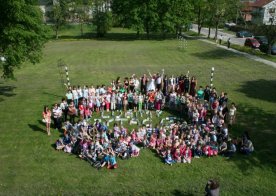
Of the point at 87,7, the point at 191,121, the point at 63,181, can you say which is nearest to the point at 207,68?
the point at 191,121

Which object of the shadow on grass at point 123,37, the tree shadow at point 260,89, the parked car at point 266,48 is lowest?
the tree shadow at point 260,89

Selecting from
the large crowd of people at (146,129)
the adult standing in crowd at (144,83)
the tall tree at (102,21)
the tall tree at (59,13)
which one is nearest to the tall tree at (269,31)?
the large crowd of people at (146,129)

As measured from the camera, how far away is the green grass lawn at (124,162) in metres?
14.2

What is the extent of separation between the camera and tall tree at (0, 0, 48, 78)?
2239cm

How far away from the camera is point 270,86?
2838cm

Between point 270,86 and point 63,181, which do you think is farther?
point 270,86

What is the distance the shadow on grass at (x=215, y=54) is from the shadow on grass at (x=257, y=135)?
1955 centimetres

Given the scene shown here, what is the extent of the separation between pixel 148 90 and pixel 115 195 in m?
11.8

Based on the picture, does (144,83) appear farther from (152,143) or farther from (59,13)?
(59,13)

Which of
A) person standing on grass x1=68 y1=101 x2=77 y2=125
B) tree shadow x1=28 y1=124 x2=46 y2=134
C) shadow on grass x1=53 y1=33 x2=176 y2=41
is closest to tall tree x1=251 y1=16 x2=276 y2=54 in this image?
shadow on grass x1=53 y1=33 x2=176 y2=41

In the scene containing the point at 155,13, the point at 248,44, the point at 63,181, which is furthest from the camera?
the point at 155,13

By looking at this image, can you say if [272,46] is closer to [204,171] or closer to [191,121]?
[191,121]

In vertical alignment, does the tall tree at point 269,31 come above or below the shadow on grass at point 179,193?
above

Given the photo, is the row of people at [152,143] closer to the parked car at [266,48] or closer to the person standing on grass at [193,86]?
the person standing on grass at [193,86]
